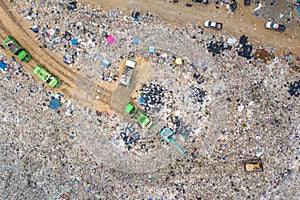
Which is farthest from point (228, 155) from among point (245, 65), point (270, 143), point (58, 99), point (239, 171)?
point (58, 99)

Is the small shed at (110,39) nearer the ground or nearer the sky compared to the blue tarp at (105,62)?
nearer the sky

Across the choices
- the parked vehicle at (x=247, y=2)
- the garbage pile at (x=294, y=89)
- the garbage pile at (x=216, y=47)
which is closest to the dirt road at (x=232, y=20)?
the parked vehicle at (x=247, y=2)

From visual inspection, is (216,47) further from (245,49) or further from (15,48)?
(15,48)

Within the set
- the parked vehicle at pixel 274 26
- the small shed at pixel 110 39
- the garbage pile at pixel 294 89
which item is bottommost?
the garbage pile at pixel 294 89

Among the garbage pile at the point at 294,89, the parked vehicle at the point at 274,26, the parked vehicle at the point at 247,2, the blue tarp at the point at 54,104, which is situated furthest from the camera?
the blue tarp at the point at 54,104

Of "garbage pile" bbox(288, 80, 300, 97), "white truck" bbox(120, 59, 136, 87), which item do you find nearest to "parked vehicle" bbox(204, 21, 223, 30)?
"white truck" bbox(120, 59, 136, 87)

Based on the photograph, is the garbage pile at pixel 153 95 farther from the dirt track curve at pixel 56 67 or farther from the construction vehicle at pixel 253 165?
the construction vehicle at pixel 253 165

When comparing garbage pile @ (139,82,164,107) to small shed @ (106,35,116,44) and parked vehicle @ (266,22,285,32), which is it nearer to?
small shed @ (106,35,116,44)
